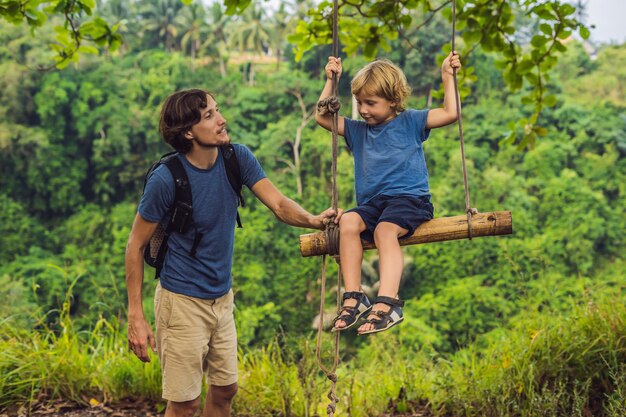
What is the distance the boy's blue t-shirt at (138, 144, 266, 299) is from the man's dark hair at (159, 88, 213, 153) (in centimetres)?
6

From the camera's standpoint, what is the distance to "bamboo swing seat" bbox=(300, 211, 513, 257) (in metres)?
2.99

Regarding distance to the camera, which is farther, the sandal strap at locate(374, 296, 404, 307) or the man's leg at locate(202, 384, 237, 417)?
the man's leg at locate(202, 384, 237, 417)

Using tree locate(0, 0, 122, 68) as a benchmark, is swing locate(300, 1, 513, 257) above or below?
below

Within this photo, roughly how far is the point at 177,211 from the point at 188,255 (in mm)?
162

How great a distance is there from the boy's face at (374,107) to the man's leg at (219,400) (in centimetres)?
116

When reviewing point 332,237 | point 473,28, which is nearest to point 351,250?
point 332,237

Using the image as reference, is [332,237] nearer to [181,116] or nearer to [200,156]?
[200,156]

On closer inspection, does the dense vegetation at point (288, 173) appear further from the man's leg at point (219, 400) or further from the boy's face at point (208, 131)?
the boy's face at point (208, 131)

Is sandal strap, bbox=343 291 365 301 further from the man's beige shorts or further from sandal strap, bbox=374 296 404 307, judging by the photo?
the man's beige shorts

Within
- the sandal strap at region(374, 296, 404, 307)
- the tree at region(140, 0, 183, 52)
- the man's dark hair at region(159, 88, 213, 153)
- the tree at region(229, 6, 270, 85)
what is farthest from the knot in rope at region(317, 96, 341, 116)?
the tree at region(140, 0, 183, 52)

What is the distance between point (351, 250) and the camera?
294 centimetres

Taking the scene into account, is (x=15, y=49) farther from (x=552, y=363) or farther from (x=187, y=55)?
(x=552, y=363)

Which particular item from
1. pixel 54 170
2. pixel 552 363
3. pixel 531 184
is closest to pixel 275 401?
pixel 552 363

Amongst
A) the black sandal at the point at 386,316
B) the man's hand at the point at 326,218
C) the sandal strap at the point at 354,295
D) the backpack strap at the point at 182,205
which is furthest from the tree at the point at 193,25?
the black sandal at the point at 386,316
